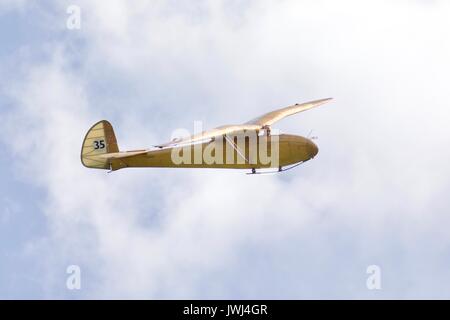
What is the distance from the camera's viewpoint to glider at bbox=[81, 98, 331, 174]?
67.1 m

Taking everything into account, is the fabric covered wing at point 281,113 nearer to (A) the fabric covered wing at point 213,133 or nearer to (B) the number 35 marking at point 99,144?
(A) the fabric covered wing at point 213,133

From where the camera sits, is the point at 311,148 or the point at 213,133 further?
the point at 311,148

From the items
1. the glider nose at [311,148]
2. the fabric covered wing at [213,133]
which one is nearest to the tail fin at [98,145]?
the fabric covered wing at [213,133]

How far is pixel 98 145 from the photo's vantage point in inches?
2692

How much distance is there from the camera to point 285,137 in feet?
221

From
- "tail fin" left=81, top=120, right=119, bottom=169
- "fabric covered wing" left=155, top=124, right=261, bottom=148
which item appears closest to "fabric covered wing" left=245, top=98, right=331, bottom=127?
"fabric covered wing" left=155, top=124, right=261, bottom=148

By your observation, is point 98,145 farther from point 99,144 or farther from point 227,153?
point 227,153

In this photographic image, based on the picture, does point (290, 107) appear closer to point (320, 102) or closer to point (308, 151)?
point (320, 102)

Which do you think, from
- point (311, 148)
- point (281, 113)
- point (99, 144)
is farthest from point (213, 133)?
point (281, 113)

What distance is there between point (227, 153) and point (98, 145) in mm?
8123

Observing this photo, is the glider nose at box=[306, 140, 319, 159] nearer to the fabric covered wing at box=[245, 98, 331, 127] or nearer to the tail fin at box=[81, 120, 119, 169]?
the fabric covered wing at box=[245, 98, 331, 127]
